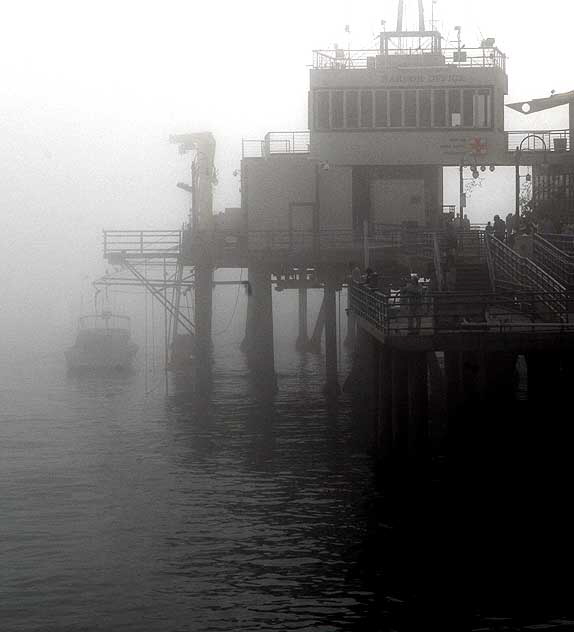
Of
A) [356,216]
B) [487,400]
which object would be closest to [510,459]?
[487,400]

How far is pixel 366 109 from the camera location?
5772 centimetres

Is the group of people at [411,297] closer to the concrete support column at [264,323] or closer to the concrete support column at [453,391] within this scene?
the concrete support column at [453,391]

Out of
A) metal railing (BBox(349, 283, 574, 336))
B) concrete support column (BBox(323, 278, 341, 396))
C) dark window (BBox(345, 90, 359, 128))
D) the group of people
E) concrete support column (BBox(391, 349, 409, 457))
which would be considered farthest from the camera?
dark window (BBox(345, 90, 359, 128))

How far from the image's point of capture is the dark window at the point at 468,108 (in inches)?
2269

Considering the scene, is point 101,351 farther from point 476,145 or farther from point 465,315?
point 465,315

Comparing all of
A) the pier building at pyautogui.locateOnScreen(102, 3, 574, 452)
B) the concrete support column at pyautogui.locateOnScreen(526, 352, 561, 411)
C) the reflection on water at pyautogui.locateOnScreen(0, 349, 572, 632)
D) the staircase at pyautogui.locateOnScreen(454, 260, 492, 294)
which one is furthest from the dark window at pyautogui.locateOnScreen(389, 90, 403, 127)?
Result: the concrete support column at pyautogui.locateOnScreen(526, 352, 561, 411)

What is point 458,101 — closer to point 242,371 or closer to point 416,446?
point 242,371

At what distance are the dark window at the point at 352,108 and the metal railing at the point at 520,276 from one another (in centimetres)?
1618

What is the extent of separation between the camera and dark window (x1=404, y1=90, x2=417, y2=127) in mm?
57500

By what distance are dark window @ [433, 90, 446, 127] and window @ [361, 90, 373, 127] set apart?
2830mm

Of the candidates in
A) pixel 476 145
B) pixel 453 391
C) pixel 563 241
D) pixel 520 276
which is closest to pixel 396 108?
pixel 476 145

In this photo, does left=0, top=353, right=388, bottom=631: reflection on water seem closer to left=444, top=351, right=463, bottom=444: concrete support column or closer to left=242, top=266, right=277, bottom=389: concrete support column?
left=444, top=351, right=463, bottom=444: concrete support column

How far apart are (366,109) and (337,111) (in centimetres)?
129

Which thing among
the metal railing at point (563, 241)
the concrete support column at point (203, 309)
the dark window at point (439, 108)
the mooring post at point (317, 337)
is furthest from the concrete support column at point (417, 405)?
the mooring post at point (317, 337)
